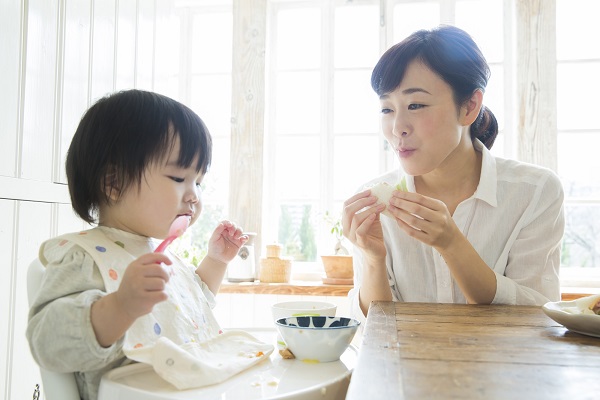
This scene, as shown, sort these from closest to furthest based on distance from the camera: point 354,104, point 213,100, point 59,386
Result: point 59,386 → point 354,104 → point 213,100

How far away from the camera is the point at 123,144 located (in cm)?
99

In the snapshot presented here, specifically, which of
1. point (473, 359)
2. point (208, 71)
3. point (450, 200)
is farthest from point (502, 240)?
point (208, 71)

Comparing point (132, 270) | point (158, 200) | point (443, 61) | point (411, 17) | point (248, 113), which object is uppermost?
point (411, 17)

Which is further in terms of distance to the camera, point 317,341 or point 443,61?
point 443,61

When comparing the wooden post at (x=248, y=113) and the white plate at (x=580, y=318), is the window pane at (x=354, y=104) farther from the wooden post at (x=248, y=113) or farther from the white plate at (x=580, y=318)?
the white plate at (x=580, y=318)

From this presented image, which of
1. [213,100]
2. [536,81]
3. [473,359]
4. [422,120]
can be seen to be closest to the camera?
[473,359]

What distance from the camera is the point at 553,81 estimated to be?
2.92 meters

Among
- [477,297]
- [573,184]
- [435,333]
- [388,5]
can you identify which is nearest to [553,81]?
[573,184]

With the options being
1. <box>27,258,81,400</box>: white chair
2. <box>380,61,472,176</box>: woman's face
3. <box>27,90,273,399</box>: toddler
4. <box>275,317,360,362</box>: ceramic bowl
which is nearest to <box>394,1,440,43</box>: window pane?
<box>380,61,472,176</box>: woman's face

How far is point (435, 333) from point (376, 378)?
324 mm

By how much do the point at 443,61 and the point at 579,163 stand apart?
202 centimetres

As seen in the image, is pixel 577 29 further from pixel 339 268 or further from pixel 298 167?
pixel 339 268

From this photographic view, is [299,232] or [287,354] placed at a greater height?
[299,232]

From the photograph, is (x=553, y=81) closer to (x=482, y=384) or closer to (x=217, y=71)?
(x=217, y=71)
